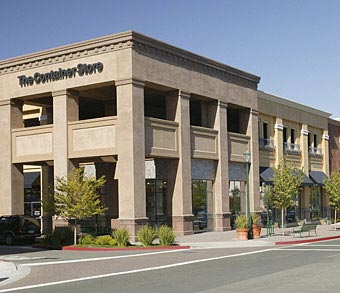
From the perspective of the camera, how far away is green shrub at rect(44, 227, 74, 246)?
1197 inches

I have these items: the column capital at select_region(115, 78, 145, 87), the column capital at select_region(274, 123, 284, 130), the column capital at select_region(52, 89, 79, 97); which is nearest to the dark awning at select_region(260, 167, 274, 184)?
the column capital at select_region(274, 123, 284, 130)

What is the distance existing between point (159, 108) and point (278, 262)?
2389 centimetres

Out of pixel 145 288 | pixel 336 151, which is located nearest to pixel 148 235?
pixel 145 288

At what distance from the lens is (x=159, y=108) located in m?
44.1

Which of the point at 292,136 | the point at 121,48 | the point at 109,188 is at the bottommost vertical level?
the point at 109,188

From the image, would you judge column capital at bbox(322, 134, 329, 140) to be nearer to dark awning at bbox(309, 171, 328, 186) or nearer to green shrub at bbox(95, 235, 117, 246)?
dark awning at bbox(309, 171, 328, 186)

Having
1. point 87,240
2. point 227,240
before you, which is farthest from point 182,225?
point 87,240

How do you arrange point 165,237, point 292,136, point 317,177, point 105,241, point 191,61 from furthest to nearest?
point 317,177 → point 292,136 → point 191,61 → point 105,241 → point 165,237

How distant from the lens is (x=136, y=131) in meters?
32.8

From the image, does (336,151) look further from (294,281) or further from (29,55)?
(294,281)

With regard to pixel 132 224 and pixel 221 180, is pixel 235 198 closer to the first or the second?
pixel 221 180

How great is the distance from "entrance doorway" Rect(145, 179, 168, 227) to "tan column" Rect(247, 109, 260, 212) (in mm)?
8725

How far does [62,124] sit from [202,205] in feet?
33.8

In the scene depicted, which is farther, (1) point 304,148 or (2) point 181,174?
(1) point 304,148
